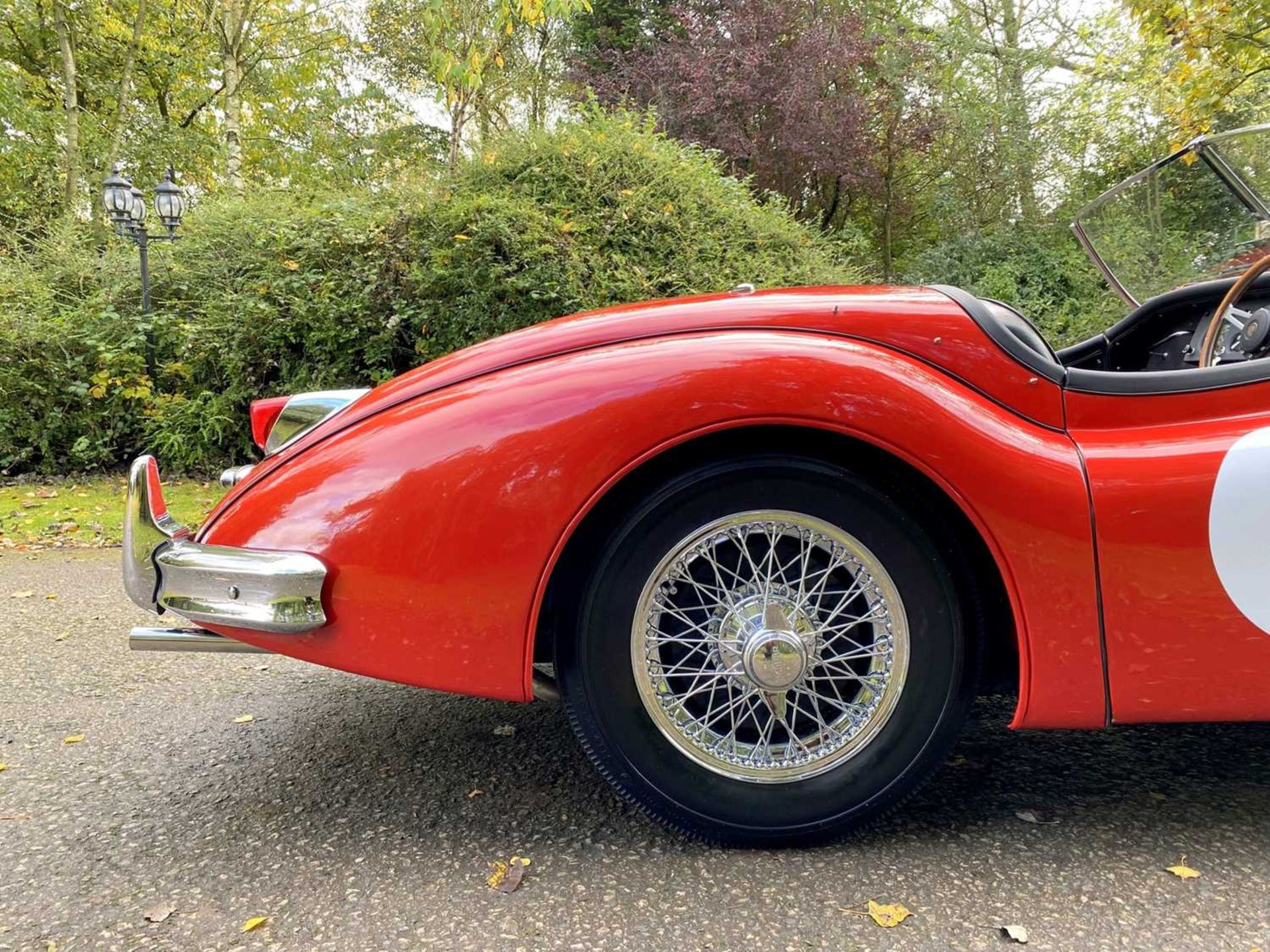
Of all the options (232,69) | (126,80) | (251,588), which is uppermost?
(232,69)

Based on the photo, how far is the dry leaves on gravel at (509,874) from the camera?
60.8 inches

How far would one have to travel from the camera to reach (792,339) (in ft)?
5.34

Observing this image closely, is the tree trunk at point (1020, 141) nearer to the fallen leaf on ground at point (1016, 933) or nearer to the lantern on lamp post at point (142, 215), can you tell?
the lantern on lamp post at point (142, 215)

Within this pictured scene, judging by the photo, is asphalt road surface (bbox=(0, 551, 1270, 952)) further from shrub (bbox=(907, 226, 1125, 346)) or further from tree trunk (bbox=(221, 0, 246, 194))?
tree trunk (bbox=(221, 0, 246, 194))

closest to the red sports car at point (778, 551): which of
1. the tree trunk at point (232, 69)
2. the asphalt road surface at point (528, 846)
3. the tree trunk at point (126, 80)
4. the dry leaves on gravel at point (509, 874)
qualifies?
the asphalt road surface at point (528, 846)

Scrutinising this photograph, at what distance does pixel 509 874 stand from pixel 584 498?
77 centimetres

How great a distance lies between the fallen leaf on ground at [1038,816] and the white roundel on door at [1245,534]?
1.98 feet

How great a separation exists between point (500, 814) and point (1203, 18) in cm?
865

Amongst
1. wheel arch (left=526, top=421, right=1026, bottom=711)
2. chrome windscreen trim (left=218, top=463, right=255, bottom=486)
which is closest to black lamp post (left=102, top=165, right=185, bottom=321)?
chrome windscreen trim (left=218, top=463, right=255, bottom=486)

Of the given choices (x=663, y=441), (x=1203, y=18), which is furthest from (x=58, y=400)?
(x=1203, y=18)

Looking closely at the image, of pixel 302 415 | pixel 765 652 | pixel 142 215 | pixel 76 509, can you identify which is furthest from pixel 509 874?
pixel 142 215

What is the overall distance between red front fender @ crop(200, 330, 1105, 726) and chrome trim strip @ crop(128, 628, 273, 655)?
0.13 metres

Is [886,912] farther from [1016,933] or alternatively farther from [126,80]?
[126,80]

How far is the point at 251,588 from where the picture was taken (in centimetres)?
154
